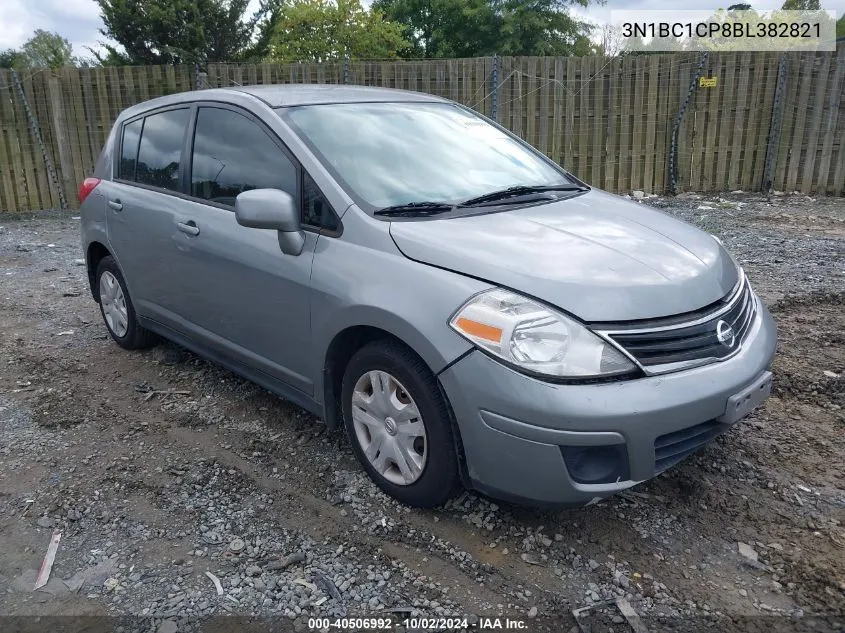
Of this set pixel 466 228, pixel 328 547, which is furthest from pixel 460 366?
pixel 328 547

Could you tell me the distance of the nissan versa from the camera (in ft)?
8.01

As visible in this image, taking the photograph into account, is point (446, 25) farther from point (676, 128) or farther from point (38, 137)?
point (38, 137)

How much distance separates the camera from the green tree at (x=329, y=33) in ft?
106

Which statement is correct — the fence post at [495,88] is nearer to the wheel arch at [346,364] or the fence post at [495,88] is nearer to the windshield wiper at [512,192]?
the windshield wiper at [512,192]

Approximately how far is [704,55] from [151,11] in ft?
75.6

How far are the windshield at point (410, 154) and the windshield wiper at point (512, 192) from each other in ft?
0.14

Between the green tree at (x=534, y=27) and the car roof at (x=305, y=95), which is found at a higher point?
the green tree at (x=534, y=27)

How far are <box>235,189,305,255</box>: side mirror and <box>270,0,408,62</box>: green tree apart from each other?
31369mm

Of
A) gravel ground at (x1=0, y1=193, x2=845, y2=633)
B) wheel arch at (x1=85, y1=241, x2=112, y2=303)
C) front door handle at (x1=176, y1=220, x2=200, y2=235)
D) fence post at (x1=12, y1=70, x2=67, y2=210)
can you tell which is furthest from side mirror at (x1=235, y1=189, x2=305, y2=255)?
fence post at (x1=12, y1=70, x2=67, y2=210)

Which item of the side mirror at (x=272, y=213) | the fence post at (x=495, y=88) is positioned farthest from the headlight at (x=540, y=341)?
the fence post at (x=495, y=88)

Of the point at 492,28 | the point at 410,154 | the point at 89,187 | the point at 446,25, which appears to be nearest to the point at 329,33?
the point at 446,25

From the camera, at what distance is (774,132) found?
10.8 metres

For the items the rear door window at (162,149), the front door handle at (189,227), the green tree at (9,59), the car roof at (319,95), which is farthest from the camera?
the green tree at (9,59)

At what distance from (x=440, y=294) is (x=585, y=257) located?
61 cm
